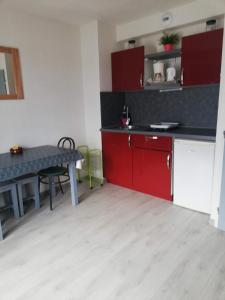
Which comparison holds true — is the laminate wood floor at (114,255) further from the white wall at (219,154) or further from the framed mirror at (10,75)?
the framed mirror at (10,75)

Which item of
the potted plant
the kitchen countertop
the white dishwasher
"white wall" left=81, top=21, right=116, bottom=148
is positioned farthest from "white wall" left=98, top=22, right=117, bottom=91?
the white dishwasher

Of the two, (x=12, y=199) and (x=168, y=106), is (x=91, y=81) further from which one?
(x=12, y=199)

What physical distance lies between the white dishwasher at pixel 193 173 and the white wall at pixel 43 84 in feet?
5.78

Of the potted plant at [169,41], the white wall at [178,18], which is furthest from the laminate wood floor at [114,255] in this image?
the white wall at [178,18]

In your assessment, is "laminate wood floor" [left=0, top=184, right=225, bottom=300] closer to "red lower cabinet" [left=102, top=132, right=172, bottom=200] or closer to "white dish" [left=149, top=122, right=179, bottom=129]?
"red lower cabinet" [left=102, top=132, right=172, bottom=200]

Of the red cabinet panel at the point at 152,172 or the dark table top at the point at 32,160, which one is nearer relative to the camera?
the dark table top at the point at 32,160

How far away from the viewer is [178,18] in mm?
2842

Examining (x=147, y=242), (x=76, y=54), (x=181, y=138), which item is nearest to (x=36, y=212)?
(x=147, y=242)

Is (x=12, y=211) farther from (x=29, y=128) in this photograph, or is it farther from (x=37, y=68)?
(x=37, y=68)

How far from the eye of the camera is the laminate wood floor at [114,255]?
163 cm

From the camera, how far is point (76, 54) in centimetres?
354

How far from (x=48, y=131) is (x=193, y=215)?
7.34ft

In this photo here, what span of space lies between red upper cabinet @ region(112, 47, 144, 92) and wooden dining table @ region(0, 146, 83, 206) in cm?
133

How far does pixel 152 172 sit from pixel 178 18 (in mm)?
1967
